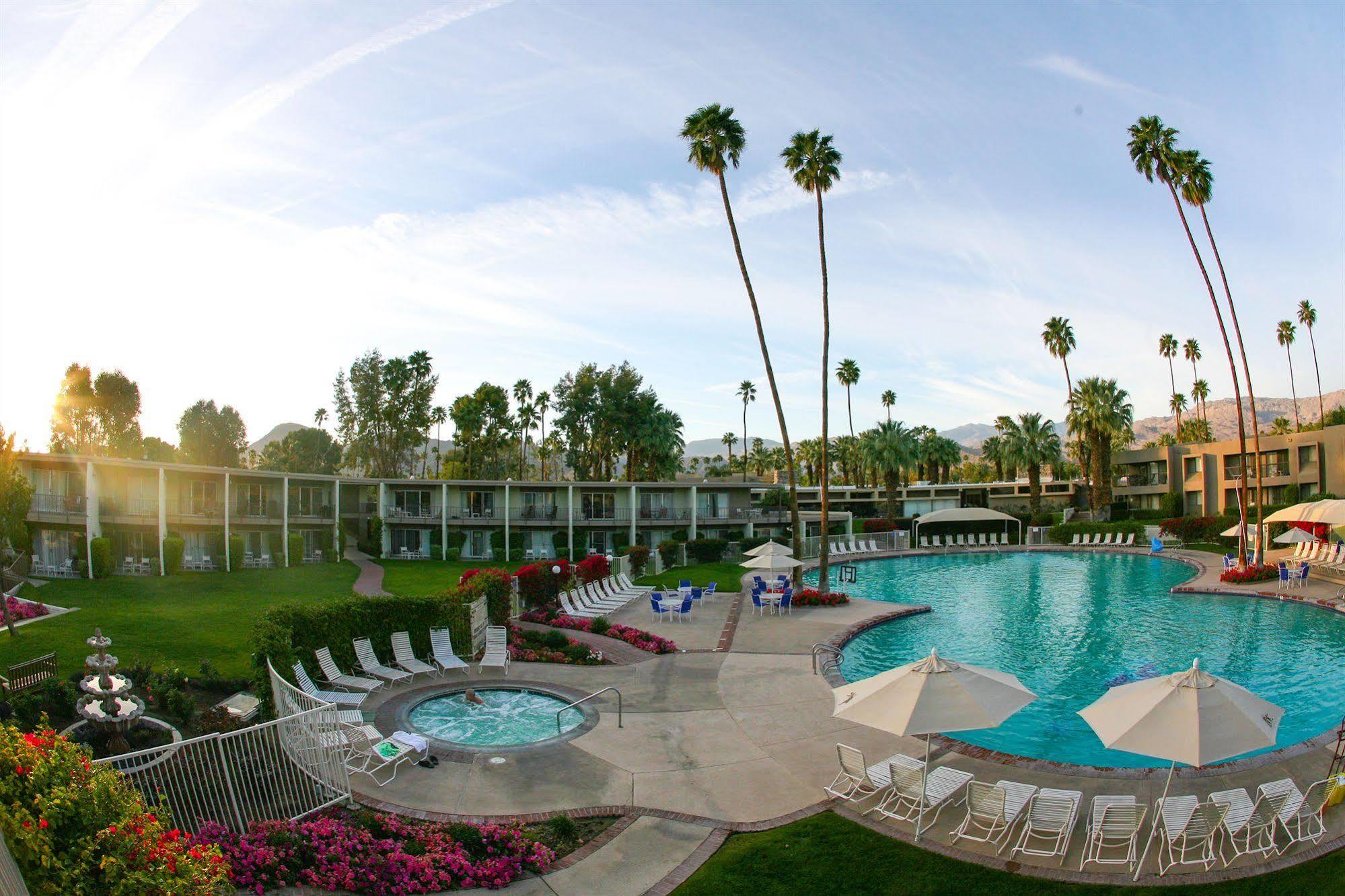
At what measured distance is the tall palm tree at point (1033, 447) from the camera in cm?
6206

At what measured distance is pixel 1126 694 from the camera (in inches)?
376

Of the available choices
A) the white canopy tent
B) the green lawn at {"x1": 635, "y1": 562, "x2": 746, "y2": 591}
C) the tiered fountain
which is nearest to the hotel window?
the green lawn at {"x1": 635, "y1": 562, "x2": 746, "y2": 591}

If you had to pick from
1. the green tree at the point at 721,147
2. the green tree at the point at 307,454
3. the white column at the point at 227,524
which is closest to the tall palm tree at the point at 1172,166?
the green tree at the point at 721,147

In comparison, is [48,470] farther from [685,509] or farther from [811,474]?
[811,474]

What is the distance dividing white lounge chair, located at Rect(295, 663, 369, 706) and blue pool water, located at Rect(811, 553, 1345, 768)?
35.7 feet

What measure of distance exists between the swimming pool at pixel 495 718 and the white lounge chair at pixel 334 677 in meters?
1.24

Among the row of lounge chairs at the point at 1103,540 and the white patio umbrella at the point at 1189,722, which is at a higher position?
the white patio umbrella at the point at 1189,722

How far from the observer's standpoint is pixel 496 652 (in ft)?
57.2

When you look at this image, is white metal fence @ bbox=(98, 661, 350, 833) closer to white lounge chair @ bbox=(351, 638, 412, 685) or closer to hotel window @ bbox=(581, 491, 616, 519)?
white lounge chair @ bbox=(351, 638, 412, 685)

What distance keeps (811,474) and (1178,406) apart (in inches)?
1770

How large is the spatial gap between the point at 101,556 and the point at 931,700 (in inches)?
1299

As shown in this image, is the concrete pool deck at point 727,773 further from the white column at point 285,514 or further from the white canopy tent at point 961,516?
the white canopy tent at point 961,516

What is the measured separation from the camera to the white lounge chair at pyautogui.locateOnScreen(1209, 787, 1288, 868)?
841 cm

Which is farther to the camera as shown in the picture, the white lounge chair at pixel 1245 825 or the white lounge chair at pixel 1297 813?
the white lounge chair at pixel 1297 813
